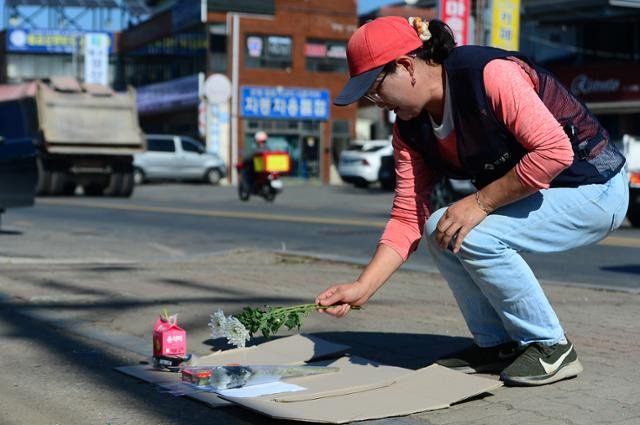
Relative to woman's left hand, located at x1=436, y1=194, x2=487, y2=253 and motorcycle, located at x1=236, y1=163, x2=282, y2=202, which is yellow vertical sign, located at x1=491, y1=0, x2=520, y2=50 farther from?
woman's left hand, located at x1=436, y1=194, x2=487, y2=253

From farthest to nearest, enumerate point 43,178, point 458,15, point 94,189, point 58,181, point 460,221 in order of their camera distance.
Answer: point 458,15
point 94,189
point 58,181
point 43,178
point 460,221

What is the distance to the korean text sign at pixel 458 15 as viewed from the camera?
2975 centimetres

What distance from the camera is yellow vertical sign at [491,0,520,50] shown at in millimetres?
32031

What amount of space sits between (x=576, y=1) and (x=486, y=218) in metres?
34.7

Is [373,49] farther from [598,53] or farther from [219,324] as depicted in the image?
[598,53]

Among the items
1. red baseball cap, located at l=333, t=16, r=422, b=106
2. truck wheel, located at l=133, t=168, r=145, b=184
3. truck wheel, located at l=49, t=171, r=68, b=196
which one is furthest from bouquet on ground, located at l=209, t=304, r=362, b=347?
truck wheel, located at l=133, t=168, r=145, b=184

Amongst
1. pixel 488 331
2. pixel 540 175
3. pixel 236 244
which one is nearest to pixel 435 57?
pixel 540 175

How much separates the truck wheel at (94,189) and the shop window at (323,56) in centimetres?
2202

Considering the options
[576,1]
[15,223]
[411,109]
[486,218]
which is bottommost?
[15,223]

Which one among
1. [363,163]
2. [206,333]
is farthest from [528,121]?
[363,163]

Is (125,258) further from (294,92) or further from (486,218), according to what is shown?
(294,92)

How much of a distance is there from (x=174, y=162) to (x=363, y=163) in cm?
809

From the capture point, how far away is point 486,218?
13.6ft

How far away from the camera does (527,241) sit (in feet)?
13.9
